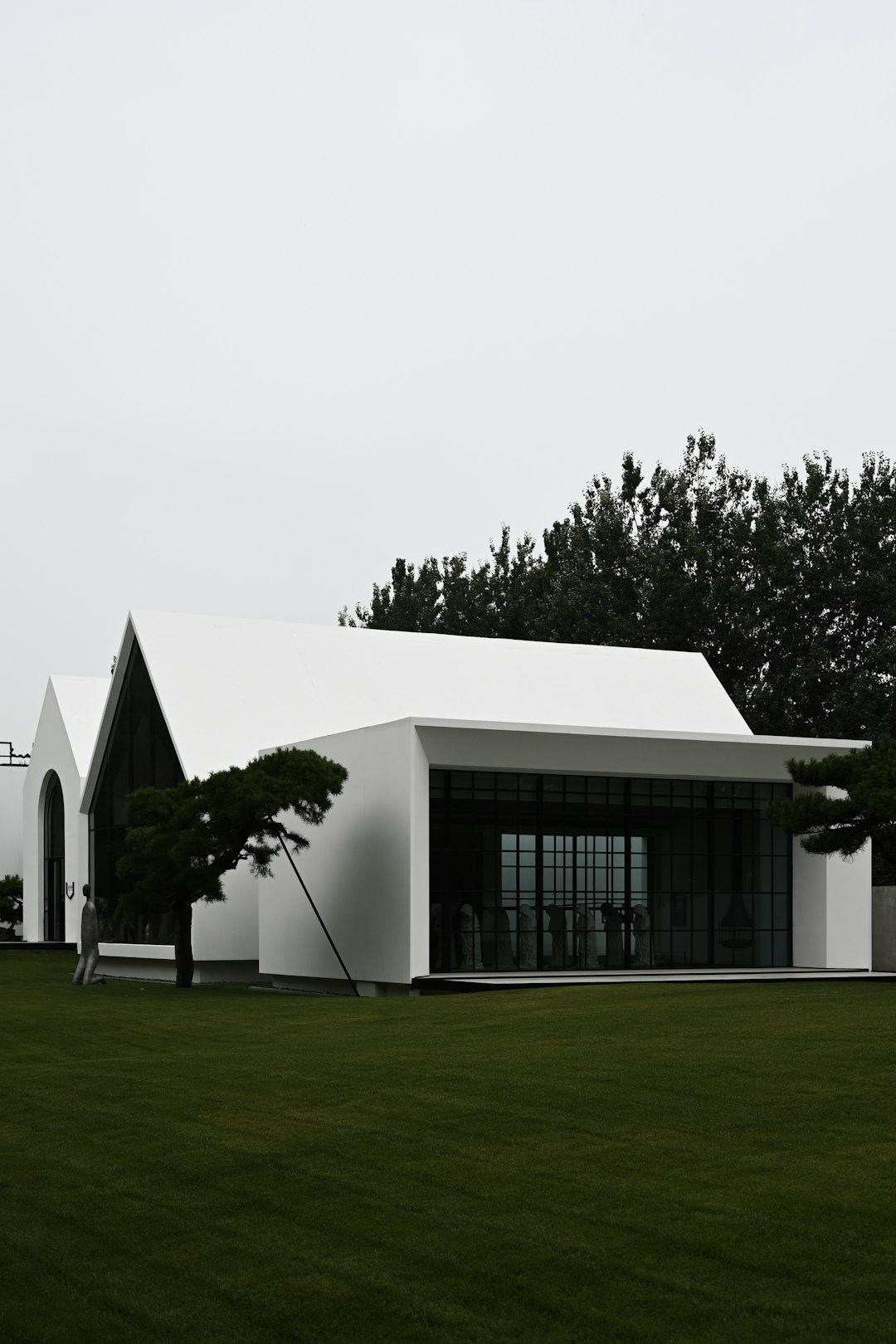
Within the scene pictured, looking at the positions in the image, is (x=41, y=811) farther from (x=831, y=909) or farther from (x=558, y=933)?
(x=831, y=909)

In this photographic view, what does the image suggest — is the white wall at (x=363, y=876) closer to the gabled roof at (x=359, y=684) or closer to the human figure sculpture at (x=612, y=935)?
the human figure sculpture at (x=612, y=935)

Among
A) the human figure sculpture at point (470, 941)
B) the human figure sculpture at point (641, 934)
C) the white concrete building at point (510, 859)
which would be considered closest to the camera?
A: the white concrete building at point (510, 859)

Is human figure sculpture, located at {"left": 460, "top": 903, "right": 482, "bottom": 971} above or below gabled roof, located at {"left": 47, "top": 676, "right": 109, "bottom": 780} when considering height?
below

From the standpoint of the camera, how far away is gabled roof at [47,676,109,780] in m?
38.8

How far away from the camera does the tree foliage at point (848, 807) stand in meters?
19.1

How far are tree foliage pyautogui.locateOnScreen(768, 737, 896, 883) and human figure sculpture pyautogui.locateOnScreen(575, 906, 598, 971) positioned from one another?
167 inches

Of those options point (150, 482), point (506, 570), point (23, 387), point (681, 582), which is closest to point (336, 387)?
point (150, 482)

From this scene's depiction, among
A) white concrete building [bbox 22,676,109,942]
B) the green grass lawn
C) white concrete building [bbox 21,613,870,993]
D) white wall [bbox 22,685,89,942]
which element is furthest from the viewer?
white concrete building [bbox 22,676,109,942]

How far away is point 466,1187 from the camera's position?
769cm

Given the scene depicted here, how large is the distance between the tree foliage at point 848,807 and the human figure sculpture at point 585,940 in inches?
167

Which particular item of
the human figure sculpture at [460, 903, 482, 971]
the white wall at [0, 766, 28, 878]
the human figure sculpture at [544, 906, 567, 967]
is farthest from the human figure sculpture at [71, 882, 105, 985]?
the white wall at [0, 766, 28, 878]

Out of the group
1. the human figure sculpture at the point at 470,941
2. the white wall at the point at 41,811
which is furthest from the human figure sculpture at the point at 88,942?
the white wall at the point at 41,811

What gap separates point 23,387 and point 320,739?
10466 mm

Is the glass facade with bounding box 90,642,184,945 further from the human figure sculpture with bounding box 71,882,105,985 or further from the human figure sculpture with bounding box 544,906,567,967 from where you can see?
the human figure sculpture with bounding box 544,906,567,967
